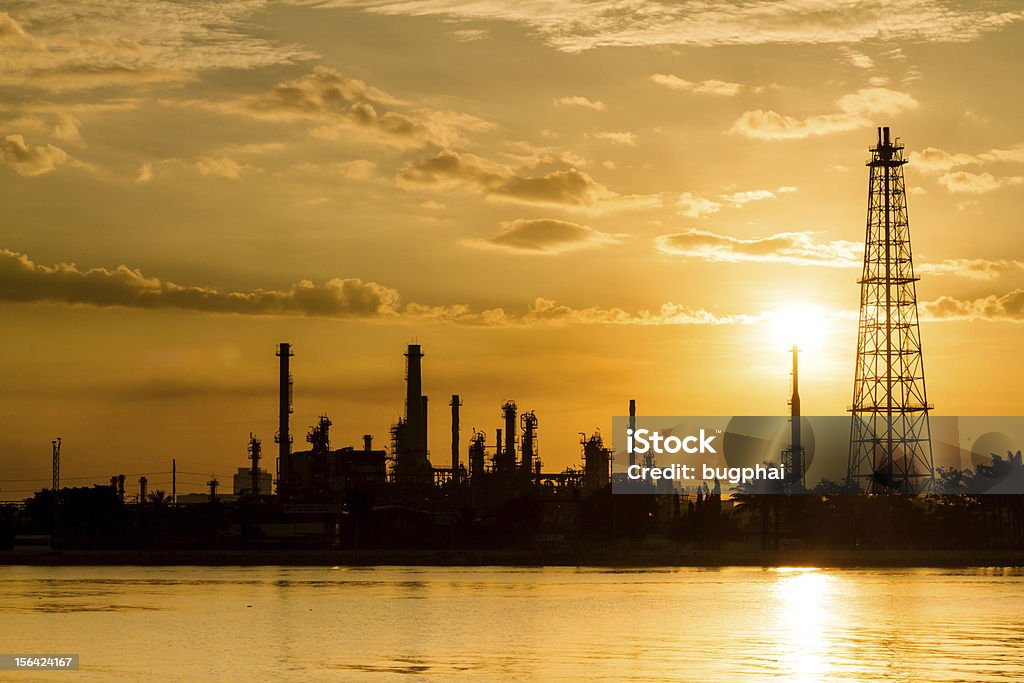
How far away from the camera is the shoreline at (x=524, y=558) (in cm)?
16738

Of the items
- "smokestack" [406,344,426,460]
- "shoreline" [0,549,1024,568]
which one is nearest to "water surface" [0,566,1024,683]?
"shoreline" [0,549,1024,568]

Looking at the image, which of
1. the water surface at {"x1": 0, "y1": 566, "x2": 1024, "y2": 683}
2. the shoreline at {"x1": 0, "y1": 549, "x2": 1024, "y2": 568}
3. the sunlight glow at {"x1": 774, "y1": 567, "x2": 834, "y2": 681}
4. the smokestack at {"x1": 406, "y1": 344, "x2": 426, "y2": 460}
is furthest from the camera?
the smokestack at {"x1": 406, "y1": 344, "x2": 426, "y2": 460}

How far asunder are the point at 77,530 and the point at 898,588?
351 feet

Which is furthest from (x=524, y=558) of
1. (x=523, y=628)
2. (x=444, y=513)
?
(x=523, y=628)

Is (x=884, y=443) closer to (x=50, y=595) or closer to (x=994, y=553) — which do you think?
(x=994, y=553)

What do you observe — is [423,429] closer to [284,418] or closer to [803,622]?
[284,418]

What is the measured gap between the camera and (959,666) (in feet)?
188

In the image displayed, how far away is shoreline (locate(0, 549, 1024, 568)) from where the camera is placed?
167 metres

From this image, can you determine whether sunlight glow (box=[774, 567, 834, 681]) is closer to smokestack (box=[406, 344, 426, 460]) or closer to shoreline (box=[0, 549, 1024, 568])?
shoreline (box=[0, 549, 1024, 568])

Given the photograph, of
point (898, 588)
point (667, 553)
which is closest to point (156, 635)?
point (898, 588)

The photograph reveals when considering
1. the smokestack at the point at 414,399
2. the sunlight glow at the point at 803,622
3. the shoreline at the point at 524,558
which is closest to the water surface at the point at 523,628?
the sunlight glow at the point at 803,622

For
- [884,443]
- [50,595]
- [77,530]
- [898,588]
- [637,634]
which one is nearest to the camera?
[637,634]

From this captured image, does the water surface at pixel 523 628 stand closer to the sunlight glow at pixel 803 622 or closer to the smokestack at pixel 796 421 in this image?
the sunlight glow at pixel 803 622

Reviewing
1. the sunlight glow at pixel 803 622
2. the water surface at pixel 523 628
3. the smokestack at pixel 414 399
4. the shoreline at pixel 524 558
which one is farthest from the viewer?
the smokestack at pixel 414 399
